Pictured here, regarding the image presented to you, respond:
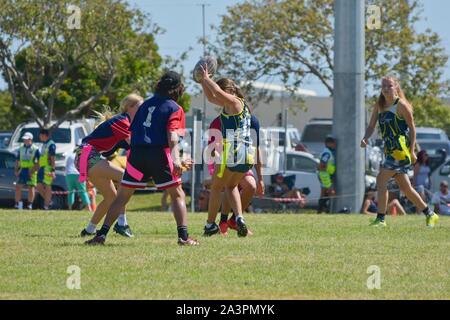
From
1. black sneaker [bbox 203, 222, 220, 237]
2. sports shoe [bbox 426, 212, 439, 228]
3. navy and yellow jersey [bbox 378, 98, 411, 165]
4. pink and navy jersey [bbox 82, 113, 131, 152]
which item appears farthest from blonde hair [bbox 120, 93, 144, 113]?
sports shoe [bbox 426, 212, 439, 228]

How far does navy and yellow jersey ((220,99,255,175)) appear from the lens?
13359mm

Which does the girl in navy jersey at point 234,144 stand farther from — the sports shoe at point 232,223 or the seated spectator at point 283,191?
the seated spectator at point 283,191

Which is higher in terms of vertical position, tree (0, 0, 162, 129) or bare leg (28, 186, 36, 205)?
tree (0, 0, 162, 129)

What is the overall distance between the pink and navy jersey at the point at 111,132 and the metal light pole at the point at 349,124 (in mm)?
13168

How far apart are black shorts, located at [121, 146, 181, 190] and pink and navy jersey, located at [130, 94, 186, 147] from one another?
75 mm

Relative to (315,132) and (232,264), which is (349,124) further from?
(315,132)

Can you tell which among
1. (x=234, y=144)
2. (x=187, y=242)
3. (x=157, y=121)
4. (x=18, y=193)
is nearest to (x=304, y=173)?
(x=18, y=193)

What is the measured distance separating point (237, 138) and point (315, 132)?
32375 millimetres

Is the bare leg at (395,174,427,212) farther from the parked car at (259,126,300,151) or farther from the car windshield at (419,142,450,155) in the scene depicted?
the car windshield at (419,142,450,155)

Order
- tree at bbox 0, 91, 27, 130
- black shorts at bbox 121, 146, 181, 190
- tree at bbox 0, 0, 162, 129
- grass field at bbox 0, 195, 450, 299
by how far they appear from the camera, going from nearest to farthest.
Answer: grass field at bbox 0, 195, 450, 299 < black shorts at bbox 121, 146, 181, 190 < tree at bbox 0, 0, 162, 129 < tree at bbox 0, 91, 27, 130

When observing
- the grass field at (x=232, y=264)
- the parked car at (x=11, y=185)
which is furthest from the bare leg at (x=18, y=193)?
the grass field at (x=232, y=264)

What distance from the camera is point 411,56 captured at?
45.1 meters

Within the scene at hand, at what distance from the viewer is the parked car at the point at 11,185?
27.9m

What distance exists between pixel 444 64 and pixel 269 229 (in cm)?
3112
